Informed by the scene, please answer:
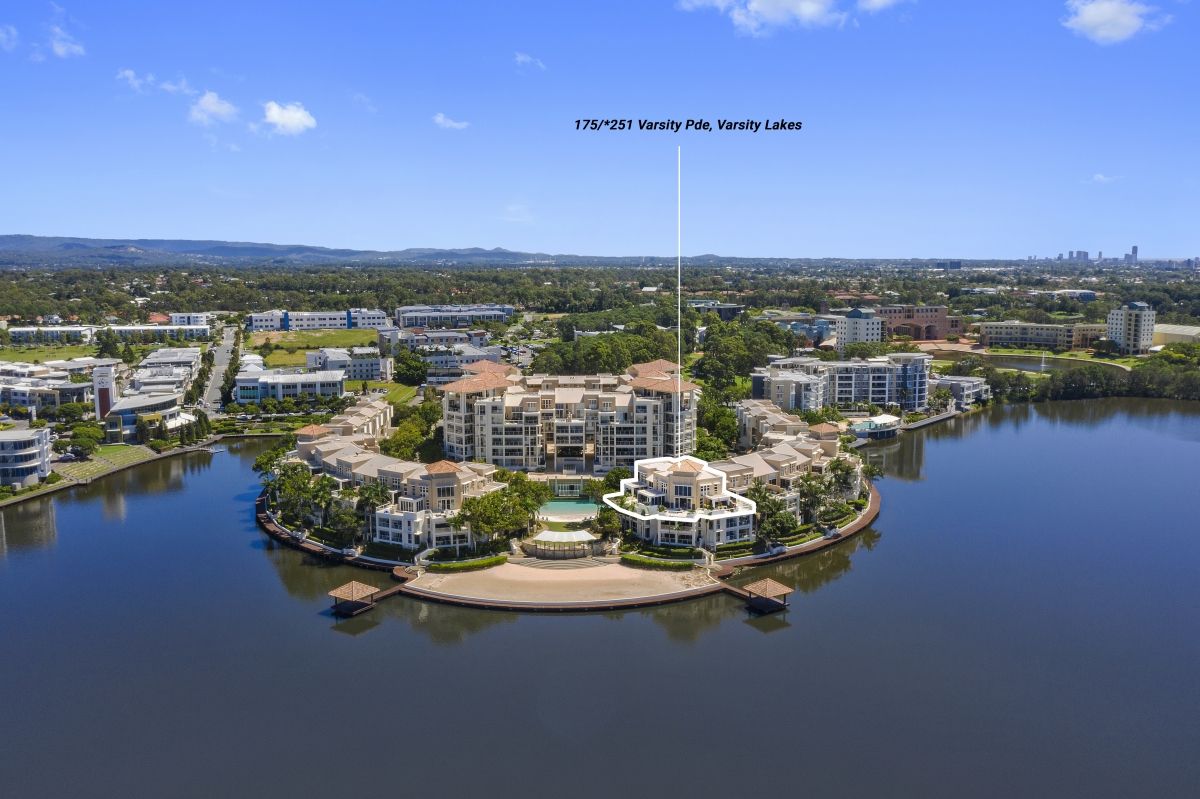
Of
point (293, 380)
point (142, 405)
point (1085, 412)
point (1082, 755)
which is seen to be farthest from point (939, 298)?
point (1082, 755)

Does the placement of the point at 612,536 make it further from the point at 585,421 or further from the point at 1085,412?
the point at 1085,412

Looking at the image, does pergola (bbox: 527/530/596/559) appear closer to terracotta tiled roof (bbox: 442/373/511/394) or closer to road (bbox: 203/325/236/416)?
terracotta tiled roof (bbox: 442/373/511/394)

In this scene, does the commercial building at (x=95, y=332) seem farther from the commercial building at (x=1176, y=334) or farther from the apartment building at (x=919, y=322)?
the commercial building at (x=1176, y=334)

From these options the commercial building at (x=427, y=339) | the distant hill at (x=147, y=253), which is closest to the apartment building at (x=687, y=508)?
the commercial building at (x=427, y=339)

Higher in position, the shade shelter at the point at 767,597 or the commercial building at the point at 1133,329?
the commercial building at the point at 1133,329

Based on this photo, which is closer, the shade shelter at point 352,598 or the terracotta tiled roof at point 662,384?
the shade shelter at point 352,598

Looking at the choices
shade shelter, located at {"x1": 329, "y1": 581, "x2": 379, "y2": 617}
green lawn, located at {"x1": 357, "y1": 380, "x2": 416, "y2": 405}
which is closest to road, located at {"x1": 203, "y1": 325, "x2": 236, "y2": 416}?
green lawn, located at {"x1": 357, "y1": 380, "x2": 416, "y2": 405}

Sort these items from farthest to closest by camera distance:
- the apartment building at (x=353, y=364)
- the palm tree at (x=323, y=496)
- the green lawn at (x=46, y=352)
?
the green lawn at (x=46, y=352) → the apartment building at (x=353, y=364) → the palm tree at (x=323, y=496)

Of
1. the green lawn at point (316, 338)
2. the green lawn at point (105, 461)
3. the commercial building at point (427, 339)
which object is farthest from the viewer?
the green lawn at point (316, 338)
